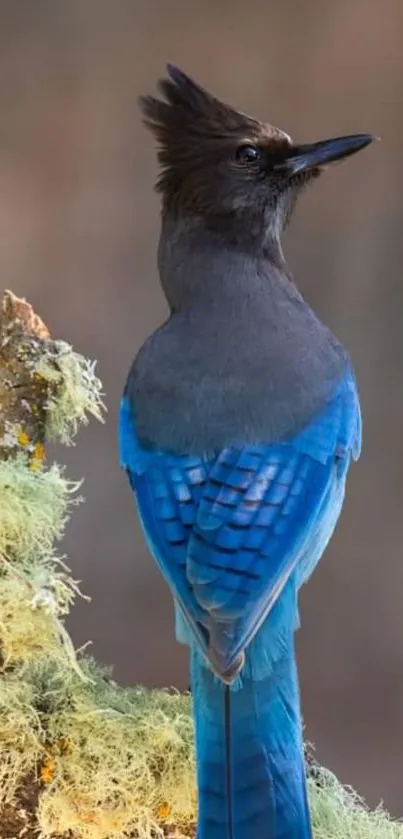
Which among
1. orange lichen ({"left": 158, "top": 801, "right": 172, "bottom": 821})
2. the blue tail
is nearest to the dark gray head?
the blue tail

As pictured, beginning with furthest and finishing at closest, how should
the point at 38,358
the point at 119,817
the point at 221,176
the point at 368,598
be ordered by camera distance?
the point at 368,598, the point at 221,176, the point at 38,358, the point at 119,817

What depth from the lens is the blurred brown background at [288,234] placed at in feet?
9.89

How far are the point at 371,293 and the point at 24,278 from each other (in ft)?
2.87

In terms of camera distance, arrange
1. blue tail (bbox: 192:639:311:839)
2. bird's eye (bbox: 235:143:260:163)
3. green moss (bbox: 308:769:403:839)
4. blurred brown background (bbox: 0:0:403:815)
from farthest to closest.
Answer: blurred brown background (bbox: 0:0:403:815), bird's eye (bbox: 235:143:260:163), green moss (bbox: 308:769:403:839), blue tail (bbox: 192:639:311:839)

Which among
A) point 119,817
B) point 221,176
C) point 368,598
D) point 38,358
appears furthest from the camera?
point 368,598

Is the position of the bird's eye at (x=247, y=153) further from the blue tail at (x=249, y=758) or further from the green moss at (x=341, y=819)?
the green moss at (x=341, y=819)

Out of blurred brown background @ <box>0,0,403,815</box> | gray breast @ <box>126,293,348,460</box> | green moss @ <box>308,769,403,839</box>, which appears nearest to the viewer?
green moss @ <box>308,769,403,839</box>

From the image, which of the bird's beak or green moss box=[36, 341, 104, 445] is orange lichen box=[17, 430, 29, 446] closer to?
green moss box=[36, 341, 104, 445]

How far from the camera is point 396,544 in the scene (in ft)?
9.95

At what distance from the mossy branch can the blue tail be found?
0.24 feet

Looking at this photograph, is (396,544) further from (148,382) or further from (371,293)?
(148,382)

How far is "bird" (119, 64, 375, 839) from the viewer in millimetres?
1109

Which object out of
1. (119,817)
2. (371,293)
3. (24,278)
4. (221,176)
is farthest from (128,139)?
(119,817)

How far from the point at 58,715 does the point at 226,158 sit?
69 cm
